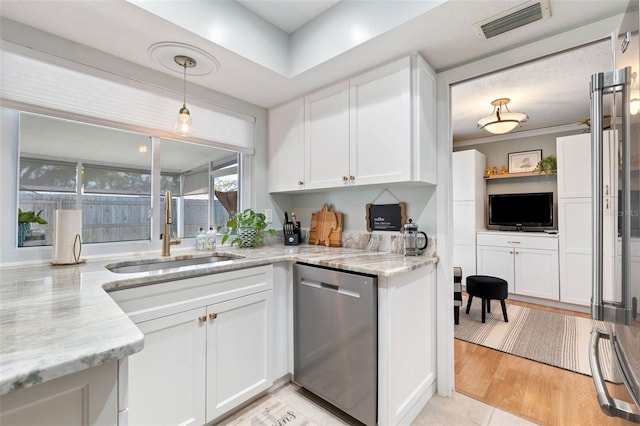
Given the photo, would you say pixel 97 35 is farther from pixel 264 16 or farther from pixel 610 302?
pixel 610 302

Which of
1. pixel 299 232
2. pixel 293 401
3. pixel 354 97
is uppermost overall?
pixel 354 97

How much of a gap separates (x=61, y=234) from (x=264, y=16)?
1.79 meters

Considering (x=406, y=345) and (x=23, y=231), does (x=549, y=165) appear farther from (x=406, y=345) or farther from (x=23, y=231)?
(x=23, y=231)

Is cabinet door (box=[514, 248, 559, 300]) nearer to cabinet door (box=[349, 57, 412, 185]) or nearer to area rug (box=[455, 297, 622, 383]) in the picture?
area rug (box=[455, 297, 622, 383])

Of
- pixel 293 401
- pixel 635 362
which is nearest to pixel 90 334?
pixel 635 362

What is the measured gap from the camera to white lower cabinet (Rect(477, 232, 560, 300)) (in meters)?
3.74

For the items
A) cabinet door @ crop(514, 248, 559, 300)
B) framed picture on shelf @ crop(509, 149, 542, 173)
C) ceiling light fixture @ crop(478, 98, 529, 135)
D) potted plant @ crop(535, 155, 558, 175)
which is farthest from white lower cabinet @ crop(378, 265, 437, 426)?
framed picture on shelf @ crop(509, 149, 542, 173)

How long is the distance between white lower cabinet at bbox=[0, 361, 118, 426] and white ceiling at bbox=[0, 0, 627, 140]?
5.25ft

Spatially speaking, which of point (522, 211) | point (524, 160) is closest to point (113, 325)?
point (522, 211)

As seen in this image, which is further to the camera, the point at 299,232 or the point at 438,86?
the point at 299,232

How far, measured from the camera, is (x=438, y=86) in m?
2.00

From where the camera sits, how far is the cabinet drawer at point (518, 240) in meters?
3.76

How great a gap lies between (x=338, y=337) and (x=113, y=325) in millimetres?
1224

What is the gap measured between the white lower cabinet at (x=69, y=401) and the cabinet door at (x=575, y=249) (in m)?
4.61
